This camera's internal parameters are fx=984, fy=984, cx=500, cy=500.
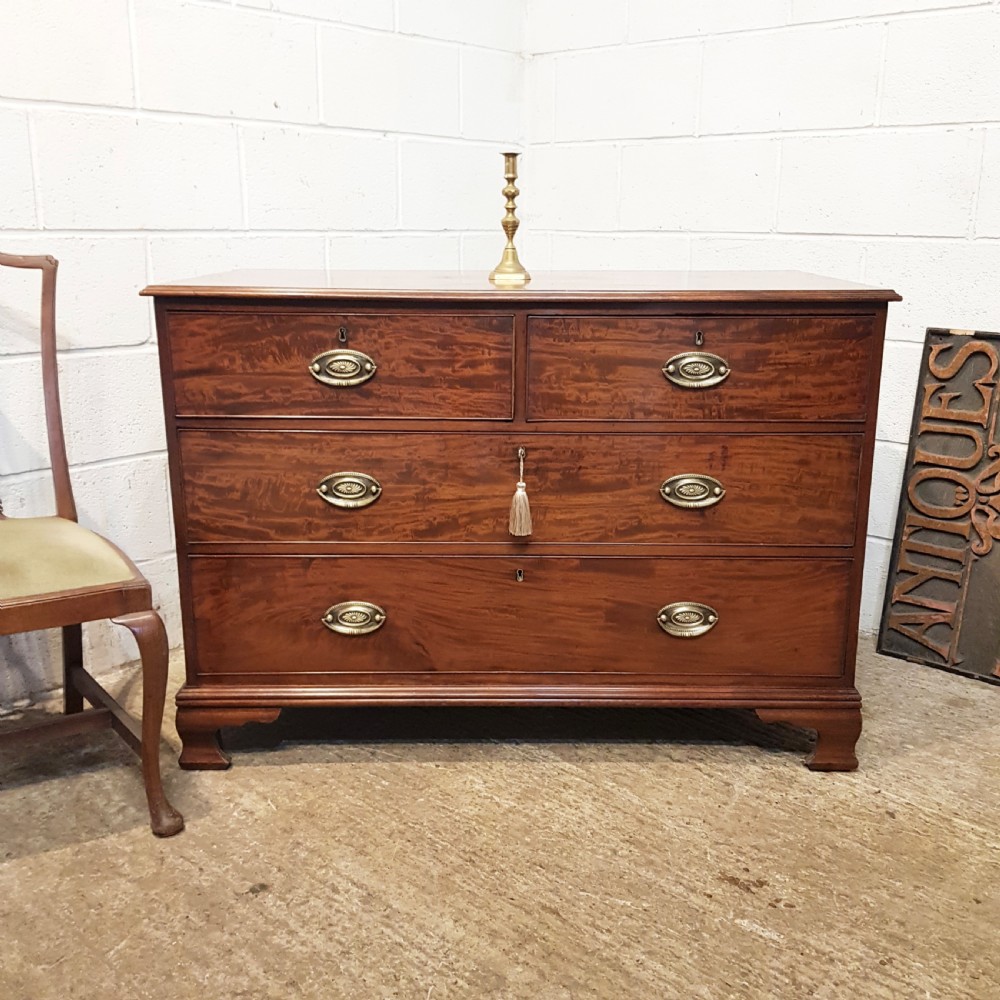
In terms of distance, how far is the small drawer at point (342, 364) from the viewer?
1.75m

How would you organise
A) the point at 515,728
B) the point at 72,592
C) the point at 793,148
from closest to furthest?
the point at 72,592 < the point at 515,728 < the point at 793,148

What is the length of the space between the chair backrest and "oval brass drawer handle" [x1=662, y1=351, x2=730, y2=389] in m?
1.16

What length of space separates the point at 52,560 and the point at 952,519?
77.7 inches

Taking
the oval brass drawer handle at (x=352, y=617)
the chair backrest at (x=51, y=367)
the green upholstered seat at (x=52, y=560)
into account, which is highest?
the chair backrest at (x=51, y=367)

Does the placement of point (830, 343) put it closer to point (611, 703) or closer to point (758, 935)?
point (611, 703)

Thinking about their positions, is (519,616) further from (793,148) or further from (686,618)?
(793,148)

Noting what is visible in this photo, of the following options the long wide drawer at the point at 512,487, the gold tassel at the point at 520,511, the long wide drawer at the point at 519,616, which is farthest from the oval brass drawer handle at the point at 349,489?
the gold tassel at the point at 520,511

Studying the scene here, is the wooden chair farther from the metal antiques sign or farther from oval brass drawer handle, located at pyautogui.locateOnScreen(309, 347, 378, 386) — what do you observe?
the metal antiques sign

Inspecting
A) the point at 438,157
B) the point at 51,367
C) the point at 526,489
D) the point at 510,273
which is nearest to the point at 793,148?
the point at 438,157

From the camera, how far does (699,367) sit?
1781 mm

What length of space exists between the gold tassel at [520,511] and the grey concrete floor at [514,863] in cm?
49

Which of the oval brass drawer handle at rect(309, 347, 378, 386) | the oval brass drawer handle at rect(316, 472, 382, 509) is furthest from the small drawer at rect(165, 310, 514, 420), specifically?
the oval brass drawer handle at rect(316, 472, 382, 509)

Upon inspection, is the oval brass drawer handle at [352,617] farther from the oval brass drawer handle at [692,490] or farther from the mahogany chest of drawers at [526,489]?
the oval brass drawer handle at [692,490]

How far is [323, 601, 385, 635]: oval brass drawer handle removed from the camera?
189cm
